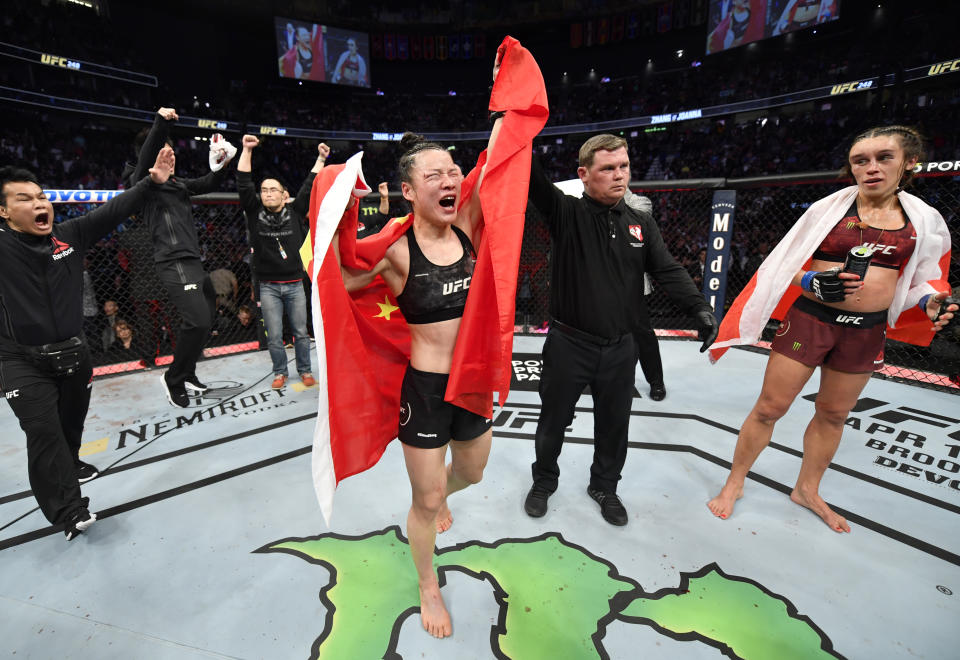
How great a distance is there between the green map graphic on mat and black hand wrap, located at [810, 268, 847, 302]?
47.1 inches

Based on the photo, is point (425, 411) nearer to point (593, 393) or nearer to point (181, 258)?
point (593, 393)

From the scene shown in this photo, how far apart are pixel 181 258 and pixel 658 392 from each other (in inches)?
148

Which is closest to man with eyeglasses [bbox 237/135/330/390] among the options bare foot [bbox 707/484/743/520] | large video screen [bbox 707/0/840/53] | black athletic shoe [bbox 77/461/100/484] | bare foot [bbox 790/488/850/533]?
black athletic shoe [bbox 77/461/100/484]

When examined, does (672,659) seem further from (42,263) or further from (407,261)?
(42,263)

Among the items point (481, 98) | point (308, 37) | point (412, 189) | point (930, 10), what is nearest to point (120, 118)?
point (308, 37)

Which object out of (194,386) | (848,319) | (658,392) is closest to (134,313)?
(194,386)

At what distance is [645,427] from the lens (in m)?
3.05

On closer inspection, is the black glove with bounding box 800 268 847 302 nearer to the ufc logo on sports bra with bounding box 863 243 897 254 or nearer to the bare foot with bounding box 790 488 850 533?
the ufc logo on sports bra with bounding box 863 243 897 254

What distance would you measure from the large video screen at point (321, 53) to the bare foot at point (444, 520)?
22164 millimetres

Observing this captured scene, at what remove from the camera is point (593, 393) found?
2.05 m

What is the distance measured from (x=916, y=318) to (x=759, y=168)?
1787cm

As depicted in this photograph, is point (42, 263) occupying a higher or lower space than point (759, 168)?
lower

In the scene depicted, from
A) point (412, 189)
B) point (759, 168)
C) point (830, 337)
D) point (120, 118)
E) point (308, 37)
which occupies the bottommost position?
point (830, 337)

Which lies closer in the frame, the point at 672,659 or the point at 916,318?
the point at 672,659
